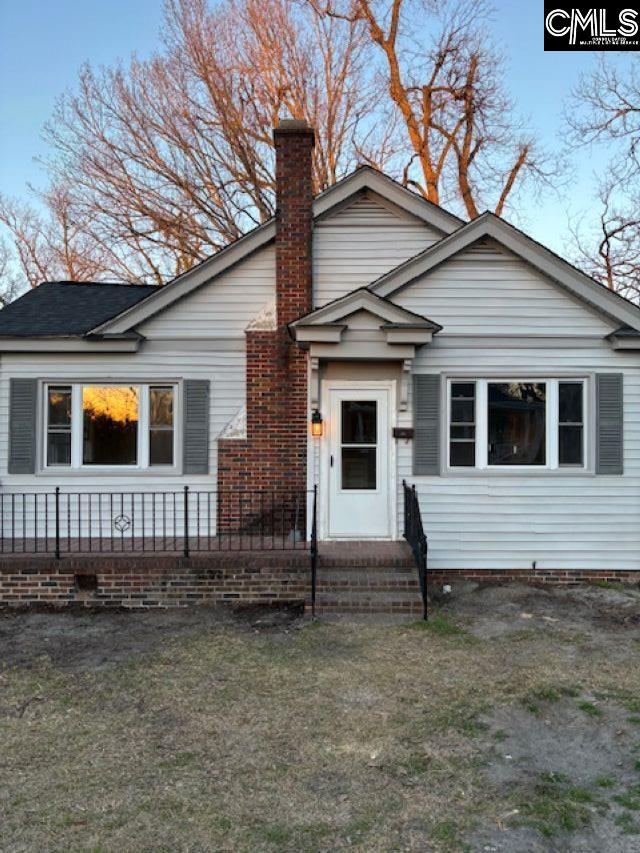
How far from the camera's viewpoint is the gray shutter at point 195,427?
320 inches

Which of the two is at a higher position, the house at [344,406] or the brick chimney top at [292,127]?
the brick chimney top at [292,127]

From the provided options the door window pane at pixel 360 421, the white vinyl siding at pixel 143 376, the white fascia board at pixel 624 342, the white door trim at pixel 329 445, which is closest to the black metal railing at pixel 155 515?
the white vinyl siding at pixel 143 376

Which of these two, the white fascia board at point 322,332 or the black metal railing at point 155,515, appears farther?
the black metal railing at point 155,515

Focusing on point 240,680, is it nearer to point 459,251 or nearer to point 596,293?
point 459,251

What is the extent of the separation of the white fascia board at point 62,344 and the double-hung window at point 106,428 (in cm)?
51

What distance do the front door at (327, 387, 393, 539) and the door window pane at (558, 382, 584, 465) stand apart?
2.28 metres

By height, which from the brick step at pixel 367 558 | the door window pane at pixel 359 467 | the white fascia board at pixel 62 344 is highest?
→ the white fascia board at pixel 62 344

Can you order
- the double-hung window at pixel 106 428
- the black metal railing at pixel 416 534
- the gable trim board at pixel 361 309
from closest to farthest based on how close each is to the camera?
1. the black metal railing at pixel 416 534
2. the gable trim board at pixel 361 309
3. the double-hung window at pixel 106 428

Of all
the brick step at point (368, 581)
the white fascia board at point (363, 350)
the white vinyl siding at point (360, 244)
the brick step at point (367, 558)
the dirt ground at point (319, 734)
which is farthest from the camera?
the white vinyl siding at point (360, 244)

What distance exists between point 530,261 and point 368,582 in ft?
15.0

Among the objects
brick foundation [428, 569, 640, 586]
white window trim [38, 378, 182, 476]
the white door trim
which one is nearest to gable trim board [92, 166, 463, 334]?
white window trim [38, 378, 182, 476]

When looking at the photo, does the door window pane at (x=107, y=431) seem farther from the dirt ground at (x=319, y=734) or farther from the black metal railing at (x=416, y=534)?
the black metal railing at (x=416, y=534)

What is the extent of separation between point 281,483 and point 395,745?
14.6ft

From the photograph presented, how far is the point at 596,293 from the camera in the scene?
770 cm
